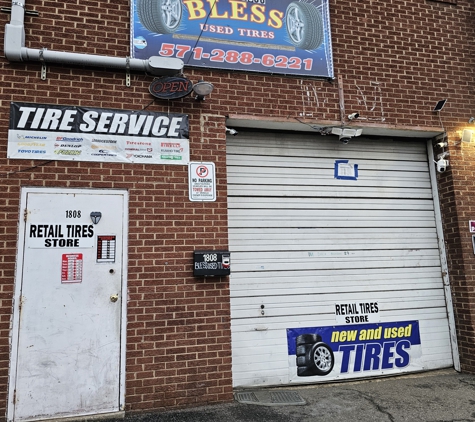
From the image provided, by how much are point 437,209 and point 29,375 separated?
6.00 meters

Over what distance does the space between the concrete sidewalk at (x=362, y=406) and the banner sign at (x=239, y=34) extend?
14.0 ft

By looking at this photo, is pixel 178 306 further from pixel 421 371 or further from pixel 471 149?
pixel 471 149

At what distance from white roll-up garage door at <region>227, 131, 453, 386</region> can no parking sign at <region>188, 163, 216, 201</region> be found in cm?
57

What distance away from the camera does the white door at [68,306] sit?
402 centimetres

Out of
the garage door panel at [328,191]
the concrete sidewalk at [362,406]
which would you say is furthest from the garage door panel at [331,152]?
the concrete sidewalk at [362,406]

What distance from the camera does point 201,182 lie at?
188 inches

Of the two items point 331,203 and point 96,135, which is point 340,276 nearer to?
point 331,203

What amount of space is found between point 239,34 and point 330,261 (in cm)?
347

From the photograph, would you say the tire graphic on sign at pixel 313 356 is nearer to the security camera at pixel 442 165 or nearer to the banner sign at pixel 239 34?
the security camera at pixel 442 165

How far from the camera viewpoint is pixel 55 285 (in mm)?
4215

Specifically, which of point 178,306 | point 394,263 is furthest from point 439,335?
point 178,306

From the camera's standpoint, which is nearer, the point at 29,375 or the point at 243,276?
the point at 29,375

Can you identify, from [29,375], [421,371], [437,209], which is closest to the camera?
[29,375]

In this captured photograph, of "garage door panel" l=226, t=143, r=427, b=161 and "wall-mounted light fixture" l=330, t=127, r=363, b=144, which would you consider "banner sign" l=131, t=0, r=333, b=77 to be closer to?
"wall-mounted light fixture" l=330, t=127, r=363, b=144
